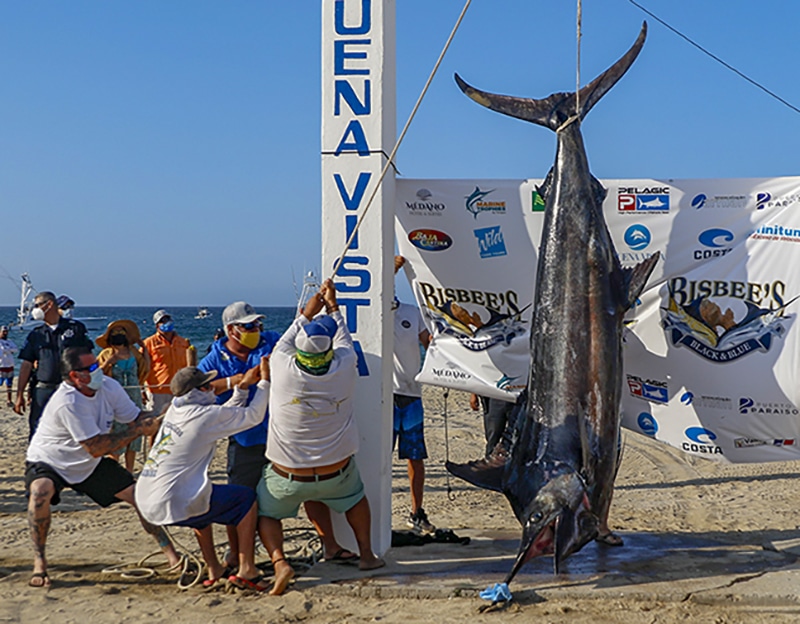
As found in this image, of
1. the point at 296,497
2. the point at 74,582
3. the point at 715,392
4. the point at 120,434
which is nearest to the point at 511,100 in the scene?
the point at 715,392

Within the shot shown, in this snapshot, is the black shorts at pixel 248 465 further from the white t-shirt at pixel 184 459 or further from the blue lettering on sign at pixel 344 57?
the blue lettering on sign at pixel 344 57

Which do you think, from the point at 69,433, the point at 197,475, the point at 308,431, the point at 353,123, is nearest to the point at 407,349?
the point at 308,431

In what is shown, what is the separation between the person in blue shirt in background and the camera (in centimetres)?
472

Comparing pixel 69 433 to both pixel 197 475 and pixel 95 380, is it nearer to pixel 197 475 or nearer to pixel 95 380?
pixel 95 380

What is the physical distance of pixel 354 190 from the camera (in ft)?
15.9

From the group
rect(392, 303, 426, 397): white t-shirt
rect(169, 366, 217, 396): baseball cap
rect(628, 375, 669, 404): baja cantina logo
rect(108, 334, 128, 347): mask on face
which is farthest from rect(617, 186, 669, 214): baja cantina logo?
rect(108, 334, 128, 347): mask on face

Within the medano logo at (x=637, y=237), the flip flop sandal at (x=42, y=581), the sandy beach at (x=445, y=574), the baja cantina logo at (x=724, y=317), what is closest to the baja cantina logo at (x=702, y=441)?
the baja cantina logo at (x=724, y=317)

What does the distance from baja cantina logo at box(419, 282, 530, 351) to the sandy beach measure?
128 cm

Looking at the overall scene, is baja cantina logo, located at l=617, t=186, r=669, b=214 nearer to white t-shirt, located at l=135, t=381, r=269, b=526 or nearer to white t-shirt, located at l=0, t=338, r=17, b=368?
white t-shirt, located at l=135, t=381, r=269, b=526

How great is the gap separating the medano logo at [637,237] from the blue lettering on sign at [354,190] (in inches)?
67.2

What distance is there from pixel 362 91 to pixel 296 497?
89.5 inches

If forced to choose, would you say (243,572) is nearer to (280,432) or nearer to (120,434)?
(280,432)

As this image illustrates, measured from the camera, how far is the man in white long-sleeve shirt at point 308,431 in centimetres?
426

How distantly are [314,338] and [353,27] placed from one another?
1.84 m
